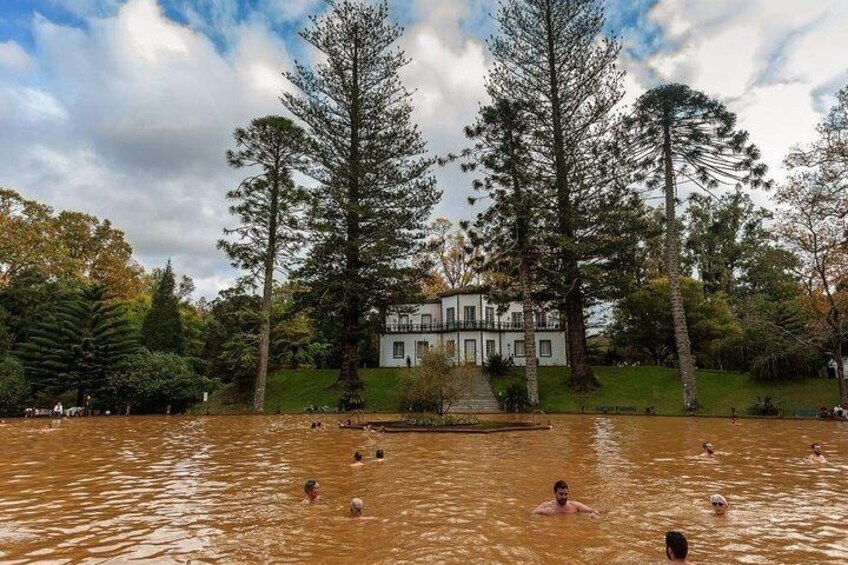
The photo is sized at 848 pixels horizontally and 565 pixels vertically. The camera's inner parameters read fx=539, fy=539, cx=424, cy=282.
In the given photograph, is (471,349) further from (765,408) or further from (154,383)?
(154,383)

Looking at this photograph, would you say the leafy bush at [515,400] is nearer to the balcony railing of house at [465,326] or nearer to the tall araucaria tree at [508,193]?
the tall araucaria tree at [508,193]

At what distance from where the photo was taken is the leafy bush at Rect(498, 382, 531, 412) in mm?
31625

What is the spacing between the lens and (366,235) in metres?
35.3

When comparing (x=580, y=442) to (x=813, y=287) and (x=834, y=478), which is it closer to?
(x=834, y=478)

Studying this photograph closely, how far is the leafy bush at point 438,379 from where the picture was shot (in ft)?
77.2

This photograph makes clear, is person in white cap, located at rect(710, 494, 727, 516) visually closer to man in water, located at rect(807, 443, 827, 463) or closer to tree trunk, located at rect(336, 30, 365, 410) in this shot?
man in water, located at rect(807, 443, 827, 463)

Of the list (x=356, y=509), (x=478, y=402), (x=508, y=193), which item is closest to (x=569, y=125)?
(x=508, y=193)

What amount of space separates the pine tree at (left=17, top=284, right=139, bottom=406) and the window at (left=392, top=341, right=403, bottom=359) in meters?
22.0

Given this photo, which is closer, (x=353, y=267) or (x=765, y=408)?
(x=765, y=408)

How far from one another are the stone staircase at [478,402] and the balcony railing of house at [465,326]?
9.60m

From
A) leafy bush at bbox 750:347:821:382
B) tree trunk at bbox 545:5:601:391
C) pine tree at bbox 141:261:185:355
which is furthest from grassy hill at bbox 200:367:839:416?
pine tree at bbox 141:261:185:355

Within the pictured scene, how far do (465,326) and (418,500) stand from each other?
37.7m


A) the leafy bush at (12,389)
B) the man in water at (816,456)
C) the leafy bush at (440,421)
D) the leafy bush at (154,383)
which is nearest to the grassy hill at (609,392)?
the leafy bush at (154,383)

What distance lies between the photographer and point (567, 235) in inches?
1320
